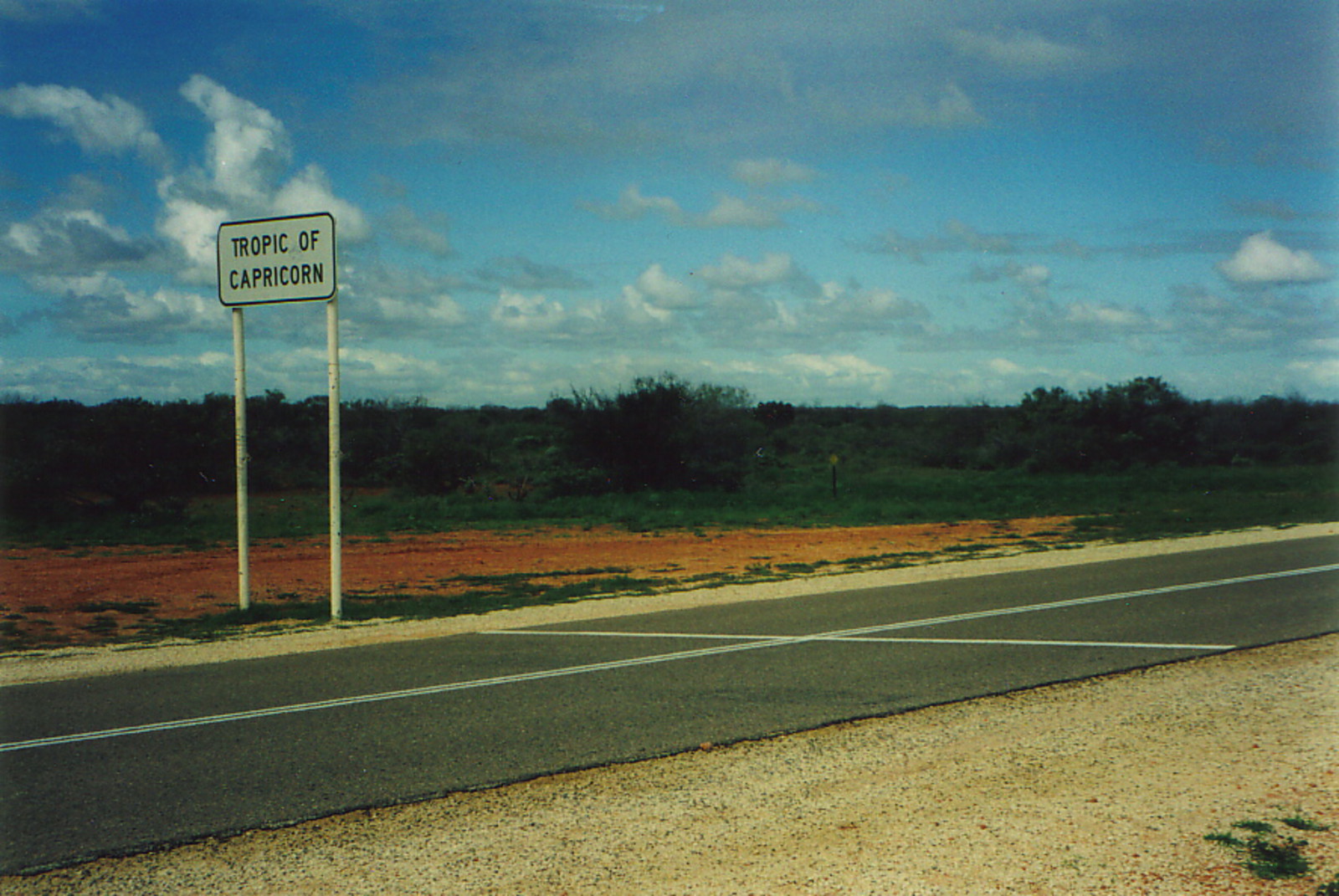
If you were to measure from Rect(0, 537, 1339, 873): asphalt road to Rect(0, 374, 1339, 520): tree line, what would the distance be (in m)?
22.4

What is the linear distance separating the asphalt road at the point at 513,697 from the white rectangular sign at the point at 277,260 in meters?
4.88

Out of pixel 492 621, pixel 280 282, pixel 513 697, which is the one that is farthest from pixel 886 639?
pixel 280 282

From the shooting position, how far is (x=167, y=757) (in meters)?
6.23

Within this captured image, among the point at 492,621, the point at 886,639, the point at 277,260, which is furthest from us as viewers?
the point at 277,260

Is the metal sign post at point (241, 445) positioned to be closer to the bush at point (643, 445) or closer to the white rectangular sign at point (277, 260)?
the white rectangular sign at point (277, 260)

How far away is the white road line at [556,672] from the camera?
6.84 meters

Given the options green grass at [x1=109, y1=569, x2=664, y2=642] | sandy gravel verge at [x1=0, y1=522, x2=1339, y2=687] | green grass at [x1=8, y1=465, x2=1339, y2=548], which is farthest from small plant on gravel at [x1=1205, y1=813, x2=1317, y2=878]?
green grass at [x1=8, y1=465, x2=1339, y2=548]

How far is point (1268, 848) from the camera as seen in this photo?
15.2 ft

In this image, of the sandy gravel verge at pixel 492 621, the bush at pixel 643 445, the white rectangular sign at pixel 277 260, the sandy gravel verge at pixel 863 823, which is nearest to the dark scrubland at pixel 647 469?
the bush at pixel 643 445

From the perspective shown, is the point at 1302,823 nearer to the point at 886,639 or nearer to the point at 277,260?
the point at 886,639

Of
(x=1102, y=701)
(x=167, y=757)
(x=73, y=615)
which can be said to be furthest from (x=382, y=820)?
(x=73, y=615)

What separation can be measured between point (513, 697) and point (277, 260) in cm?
742

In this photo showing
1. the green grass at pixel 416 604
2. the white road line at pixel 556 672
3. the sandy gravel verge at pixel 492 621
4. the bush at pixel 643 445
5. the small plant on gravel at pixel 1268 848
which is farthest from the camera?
the bush at pixel 643 445

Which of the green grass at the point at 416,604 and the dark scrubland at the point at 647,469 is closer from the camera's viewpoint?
the green grass at the point at 416,604
